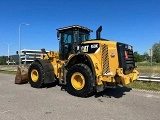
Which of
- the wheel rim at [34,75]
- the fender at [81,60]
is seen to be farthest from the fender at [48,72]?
the fender at [81,60]

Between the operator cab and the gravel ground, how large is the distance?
198cm

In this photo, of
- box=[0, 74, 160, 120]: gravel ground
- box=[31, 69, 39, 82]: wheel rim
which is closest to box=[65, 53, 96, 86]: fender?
box=[0, 74, 160, 120]: gravel ground

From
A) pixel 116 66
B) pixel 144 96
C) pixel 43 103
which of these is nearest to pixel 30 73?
pixel 43 103

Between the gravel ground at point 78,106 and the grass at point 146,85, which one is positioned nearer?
the gravel ground at point 78,106

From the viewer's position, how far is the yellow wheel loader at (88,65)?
8727 mm

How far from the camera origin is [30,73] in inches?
459

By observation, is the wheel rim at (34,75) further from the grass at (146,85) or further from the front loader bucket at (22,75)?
the grass at (146,85)

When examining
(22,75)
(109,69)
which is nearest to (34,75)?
→ (22,75)

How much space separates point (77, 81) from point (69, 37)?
2.48 meters

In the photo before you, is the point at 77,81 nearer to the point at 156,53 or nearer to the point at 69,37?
the point at 69,37

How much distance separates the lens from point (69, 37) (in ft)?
36.1

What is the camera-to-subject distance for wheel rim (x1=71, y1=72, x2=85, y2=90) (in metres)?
9.13

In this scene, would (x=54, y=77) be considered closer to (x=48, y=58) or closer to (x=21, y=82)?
(x=48, y=58)

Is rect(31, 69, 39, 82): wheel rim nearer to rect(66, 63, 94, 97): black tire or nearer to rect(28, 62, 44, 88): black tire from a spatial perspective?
rect(28, 62, 44, 88): black tire
